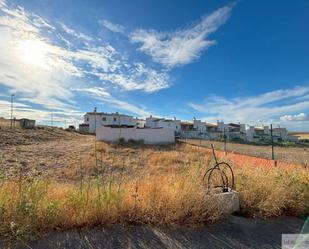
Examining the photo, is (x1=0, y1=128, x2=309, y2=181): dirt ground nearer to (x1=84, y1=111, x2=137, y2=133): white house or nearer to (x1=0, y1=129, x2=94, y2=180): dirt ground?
(x1=0, y1=129, x2=94, y2=180): dirt ground

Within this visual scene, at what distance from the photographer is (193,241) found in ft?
10.8

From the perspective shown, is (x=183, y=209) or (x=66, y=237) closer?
(x=66, y=237)

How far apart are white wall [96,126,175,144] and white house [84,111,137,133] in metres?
27.1

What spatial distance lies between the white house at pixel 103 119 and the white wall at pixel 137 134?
88.8 feet

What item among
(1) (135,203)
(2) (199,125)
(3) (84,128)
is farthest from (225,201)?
(2) (199,125)

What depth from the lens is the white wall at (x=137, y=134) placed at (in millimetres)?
32719

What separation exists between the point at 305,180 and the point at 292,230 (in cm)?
161

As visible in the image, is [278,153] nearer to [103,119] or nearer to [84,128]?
[103,119]

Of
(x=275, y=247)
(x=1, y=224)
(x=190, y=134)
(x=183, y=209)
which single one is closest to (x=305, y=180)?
(x=275, y=247)

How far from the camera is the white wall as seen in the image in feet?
107

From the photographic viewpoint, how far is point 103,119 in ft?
206

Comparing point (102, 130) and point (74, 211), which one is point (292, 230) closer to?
point (74, 211)

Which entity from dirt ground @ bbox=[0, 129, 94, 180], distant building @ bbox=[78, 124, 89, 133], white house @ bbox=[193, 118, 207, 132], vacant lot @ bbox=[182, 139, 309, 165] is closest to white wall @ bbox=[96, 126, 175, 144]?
dirt ground @ bbox=[0, 129, 94, 180]

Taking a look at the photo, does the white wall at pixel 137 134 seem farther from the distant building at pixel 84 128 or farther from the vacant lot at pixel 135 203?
the distant building at pixel 84 128
